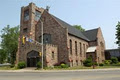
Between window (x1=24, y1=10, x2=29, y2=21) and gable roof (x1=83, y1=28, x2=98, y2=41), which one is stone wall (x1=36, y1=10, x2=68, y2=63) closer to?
window (x1=24, y1=10, x2=29, y2=21)

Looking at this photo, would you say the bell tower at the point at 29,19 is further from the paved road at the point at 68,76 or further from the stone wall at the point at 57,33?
the paved road at the point at 68,76

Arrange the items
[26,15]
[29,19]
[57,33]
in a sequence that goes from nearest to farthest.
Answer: [57,33] < [29,19] < [26,15]

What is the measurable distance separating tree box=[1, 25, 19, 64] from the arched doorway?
108ft

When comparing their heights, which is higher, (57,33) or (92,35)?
(92,35)

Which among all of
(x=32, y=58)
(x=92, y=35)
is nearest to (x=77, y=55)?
(x=32, y=58)

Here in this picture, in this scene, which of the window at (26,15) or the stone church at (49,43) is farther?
the window at (26,15)

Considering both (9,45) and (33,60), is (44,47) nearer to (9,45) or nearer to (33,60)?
Result: (33,60)

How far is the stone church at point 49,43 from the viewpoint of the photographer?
35406 millimetres

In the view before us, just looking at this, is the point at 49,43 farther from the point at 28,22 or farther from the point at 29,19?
the point at 29,19

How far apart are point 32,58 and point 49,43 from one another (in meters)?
6.62

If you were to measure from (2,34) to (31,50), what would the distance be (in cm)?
4190

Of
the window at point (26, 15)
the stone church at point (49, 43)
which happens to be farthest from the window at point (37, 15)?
the window at point (26, 15)

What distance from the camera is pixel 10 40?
68.1m

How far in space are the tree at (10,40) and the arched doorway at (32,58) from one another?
32967 millimetres
